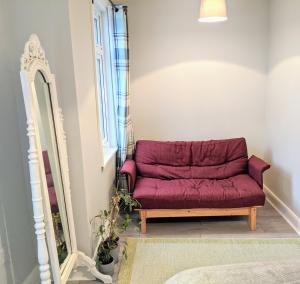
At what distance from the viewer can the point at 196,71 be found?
3854 millimetres

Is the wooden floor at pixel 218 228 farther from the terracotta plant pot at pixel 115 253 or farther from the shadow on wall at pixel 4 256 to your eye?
the shadow on wall at pixel 4 256

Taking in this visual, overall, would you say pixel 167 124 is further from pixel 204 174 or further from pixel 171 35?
pixel 171 35

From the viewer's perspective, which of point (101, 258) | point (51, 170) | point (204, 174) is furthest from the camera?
point (204, 174)

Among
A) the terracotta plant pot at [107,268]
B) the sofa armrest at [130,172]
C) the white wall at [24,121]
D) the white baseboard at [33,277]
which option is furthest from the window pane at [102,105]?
the white baseboard at [33,277]

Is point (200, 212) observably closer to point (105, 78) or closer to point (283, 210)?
point (283, 210)

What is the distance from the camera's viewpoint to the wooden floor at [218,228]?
3.04 m

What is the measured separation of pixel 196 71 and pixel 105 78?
1.18 m

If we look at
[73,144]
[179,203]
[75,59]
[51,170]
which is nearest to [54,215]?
[51,170]

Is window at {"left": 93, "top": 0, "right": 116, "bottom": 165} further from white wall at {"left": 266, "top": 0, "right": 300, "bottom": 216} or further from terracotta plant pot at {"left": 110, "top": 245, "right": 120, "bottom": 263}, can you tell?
white wall at {"left": 266, "top": 0, "right": 300, "bottom": 216}

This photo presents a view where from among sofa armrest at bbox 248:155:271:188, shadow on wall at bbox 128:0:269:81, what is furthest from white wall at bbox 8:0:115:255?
sofa armrest at bbox 248:155:271:188

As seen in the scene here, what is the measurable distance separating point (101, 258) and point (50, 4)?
6.32 ft

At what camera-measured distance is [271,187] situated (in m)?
3.82

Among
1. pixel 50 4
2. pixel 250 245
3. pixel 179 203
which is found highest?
pixel 50 4

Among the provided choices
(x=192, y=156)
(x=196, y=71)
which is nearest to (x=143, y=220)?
(x=192, y=156)
